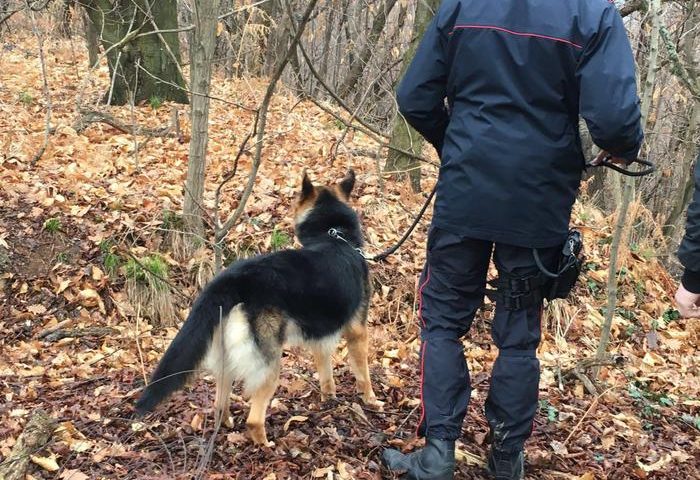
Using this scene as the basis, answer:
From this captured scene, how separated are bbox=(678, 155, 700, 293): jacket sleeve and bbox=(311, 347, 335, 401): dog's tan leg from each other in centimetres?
216

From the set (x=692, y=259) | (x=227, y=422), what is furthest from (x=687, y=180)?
(x=227, y=422)

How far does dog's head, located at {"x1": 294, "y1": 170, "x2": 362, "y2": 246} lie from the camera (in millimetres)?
3938

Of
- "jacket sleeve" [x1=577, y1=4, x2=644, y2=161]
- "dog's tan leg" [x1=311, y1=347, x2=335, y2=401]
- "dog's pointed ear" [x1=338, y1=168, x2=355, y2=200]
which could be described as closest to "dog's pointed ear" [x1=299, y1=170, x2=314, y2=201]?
"dog's pointed ear" [x1=338, y1=168, x2=355, y2=200]

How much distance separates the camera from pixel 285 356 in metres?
4.64

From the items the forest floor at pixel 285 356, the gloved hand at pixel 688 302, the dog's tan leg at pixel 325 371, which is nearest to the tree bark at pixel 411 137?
the forest floor at pixel 285 356

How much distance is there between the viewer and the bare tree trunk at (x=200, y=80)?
170 inches

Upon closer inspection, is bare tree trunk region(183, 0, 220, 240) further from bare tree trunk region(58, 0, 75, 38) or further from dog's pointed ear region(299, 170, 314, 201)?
bare tree trunk region(58, 0, 75, 38)

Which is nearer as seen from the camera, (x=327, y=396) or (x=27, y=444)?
(x=27, y=444)

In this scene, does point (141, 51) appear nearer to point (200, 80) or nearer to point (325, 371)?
point (200, 80)

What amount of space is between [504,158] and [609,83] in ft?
1.65

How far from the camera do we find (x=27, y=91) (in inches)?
357

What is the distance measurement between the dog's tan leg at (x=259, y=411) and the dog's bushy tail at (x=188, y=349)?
503mm

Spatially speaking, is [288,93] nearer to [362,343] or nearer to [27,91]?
[27,91]

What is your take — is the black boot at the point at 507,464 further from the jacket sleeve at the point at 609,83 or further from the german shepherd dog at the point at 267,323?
the jacket sleeve at the point at 609,83
